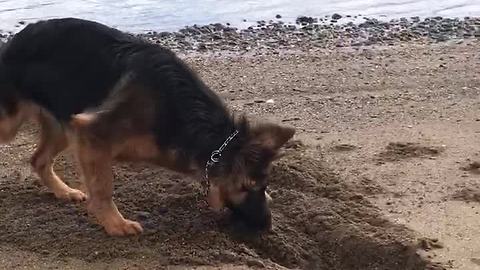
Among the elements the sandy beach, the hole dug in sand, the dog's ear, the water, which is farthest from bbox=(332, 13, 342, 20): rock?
the dog's ear

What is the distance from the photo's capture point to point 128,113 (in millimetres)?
5375

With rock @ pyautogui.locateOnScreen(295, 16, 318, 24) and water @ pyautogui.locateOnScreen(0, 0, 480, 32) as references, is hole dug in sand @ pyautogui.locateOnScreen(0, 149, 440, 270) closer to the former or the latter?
rock @ pyautogui.locateOnScreen(295, 16, 318, 24)

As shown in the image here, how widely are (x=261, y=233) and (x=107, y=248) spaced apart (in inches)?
38.8

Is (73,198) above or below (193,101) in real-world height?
below

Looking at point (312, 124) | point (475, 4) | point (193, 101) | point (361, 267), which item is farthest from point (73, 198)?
point (475, 4)

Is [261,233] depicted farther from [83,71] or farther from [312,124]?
[312,124]

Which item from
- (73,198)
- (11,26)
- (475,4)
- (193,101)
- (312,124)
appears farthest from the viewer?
(475,4)

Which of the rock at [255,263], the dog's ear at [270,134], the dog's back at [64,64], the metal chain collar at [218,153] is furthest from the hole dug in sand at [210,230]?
the dog's back at [64,64]

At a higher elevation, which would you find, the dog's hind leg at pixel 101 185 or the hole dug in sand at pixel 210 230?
the dog's hind leg at pixel 101 185

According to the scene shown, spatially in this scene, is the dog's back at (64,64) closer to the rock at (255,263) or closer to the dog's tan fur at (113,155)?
the dog's tan fur at (113,155)

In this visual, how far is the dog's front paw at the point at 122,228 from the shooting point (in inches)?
219

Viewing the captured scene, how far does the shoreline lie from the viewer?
38.7ft

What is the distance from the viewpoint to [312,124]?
8133mm

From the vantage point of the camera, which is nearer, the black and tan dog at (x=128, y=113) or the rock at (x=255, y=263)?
the rock at (x=255, y=263)
